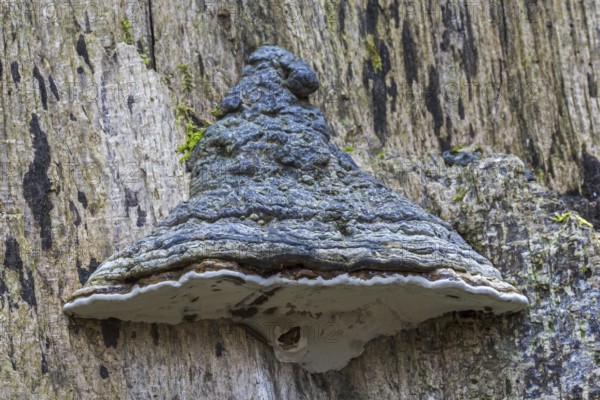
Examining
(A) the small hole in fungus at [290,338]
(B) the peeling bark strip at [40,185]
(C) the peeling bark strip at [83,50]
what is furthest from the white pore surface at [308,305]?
(C) the peeling bark strip at [83,50]

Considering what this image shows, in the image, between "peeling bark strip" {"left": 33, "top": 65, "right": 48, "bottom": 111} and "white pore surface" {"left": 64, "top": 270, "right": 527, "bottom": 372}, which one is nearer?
"white pore surface" {"left": 64, "top": 270, "right": 527, "bottom": 372}

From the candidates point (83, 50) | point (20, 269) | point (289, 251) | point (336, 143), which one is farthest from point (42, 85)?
point (289, 251)

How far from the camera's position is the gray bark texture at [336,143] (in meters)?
3.63

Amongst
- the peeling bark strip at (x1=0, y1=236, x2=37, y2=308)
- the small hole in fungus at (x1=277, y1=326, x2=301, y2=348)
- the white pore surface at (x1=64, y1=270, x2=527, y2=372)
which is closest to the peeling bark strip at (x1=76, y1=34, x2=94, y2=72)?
the peeling bark strip at (x1=0, y1=236, x2=37, y2=308)

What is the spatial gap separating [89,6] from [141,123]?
519mm

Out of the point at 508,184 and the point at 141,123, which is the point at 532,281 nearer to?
the point at 508,184

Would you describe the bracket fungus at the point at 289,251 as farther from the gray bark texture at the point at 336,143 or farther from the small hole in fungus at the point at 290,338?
the gray bark texture at the point at 336,143

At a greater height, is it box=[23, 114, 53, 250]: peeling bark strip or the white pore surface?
box=[23, 114, 53, 250]: peeling bark strip

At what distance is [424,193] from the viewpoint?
4090 mm

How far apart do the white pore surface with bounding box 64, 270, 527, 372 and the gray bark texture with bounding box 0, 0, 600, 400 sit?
68 mm

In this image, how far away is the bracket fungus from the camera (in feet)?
10.6

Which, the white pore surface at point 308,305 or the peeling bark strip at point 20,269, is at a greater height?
the peeling bark strip at point 20,269

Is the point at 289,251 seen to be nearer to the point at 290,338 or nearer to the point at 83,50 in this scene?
the point at 290,338

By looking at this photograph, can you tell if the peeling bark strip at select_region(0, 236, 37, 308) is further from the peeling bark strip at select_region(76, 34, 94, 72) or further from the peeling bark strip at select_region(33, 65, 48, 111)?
the peeling bark strip at select_region(76, 34, 94, 72)
